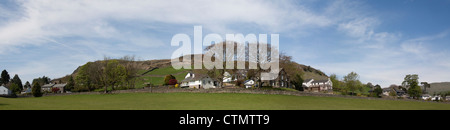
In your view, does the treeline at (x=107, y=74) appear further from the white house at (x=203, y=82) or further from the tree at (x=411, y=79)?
the tree at (x=411, y=79)

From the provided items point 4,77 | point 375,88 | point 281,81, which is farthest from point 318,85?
point 4,77

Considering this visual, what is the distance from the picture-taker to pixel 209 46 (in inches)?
2719

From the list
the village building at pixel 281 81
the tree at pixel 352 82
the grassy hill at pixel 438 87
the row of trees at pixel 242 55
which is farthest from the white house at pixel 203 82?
the grassy hill at pixel 438 87

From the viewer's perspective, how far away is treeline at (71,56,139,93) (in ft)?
239

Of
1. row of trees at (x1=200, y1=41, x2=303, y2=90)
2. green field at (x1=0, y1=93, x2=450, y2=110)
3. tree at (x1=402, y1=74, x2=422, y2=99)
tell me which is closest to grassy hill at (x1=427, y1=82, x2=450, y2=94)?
tree at (x1=402, y1=74, x2=422, y2=99)

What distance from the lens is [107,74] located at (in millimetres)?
71750

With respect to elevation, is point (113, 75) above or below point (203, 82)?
above

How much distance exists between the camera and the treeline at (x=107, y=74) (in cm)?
7281

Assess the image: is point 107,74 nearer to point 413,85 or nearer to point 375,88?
point 413,85

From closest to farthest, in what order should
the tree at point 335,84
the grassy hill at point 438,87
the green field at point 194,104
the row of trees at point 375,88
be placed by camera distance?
the green field at point 194,104 → the row of trees at point 375,88 → the tree at point 335,84 → the grassy hill at point 438,87
